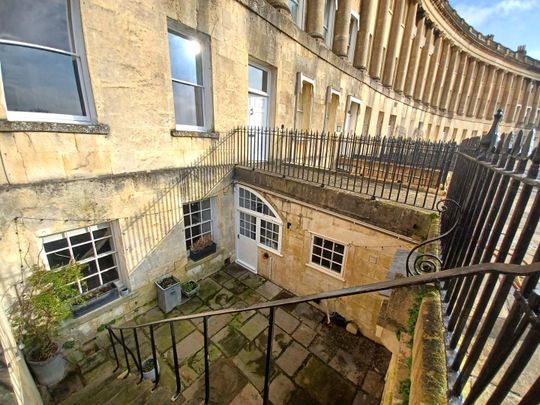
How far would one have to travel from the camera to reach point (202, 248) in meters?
6.73

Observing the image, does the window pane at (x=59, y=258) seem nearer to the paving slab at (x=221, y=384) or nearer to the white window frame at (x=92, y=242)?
the white window frame at (x=92, y=242)

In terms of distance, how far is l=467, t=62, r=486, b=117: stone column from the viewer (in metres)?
25.7

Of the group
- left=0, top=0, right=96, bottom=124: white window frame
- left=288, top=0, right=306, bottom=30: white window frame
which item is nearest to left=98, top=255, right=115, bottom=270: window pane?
left=0, top=0, right=96, bottom=124: white window frame

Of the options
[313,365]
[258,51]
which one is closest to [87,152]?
[258,51]

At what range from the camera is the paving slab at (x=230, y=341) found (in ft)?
16.0

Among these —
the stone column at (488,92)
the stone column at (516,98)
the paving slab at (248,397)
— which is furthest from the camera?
the stone column at (516,98)

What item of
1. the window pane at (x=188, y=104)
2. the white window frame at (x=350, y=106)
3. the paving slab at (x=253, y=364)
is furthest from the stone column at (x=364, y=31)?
the paving slab at (x=253, y=364)

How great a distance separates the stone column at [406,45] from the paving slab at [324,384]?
757 inches

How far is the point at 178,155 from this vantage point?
557 centimetres

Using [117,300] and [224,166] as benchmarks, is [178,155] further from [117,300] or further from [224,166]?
[117,300]

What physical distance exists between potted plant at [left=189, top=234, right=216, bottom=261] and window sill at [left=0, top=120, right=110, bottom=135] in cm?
360

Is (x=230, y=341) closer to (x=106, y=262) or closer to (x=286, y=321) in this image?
(x=286, y=321)

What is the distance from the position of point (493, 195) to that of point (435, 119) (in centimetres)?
2793

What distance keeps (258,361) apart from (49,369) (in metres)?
3.71
